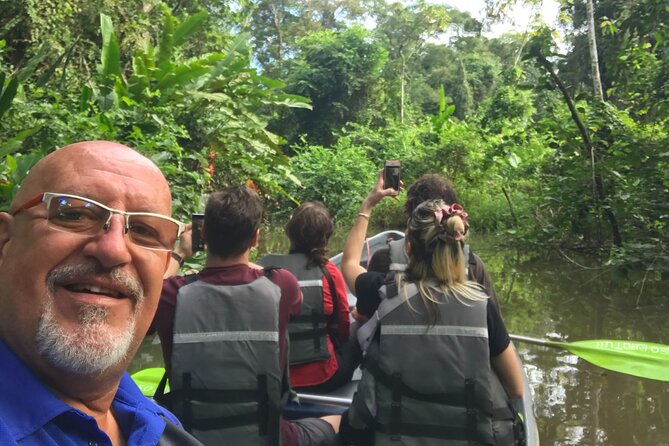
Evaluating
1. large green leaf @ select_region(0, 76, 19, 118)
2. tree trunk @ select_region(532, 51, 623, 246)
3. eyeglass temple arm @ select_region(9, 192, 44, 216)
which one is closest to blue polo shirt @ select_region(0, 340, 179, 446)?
eyeglass temple arm @ select_region(9, 192, 44, 216)

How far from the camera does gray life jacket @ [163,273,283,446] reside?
74.9 inches

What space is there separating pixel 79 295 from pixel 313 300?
5.82 ft

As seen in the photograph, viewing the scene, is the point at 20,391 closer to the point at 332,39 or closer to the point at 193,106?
the point at 193,106

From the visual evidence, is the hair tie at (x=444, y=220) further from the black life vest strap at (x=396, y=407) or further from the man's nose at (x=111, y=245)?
the man's nose at (x=111, y=245)

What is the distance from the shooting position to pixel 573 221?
23.1ft

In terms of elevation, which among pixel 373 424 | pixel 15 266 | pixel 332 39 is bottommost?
pixel 373 424

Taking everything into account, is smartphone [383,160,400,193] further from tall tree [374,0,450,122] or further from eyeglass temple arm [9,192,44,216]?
tall tree [374,0,450,122]

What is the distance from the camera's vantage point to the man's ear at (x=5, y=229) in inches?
38.3

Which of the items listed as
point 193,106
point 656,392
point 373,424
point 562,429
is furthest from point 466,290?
point 193,106

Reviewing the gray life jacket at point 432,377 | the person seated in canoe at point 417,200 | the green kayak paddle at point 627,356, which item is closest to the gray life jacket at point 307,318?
the person seated in canoe at point 417,200

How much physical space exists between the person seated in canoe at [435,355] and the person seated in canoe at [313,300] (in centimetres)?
67

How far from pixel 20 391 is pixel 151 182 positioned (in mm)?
454

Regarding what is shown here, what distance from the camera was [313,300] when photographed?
2.63 meters

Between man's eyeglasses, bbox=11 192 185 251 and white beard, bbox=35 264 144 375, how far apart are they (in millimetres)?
81
